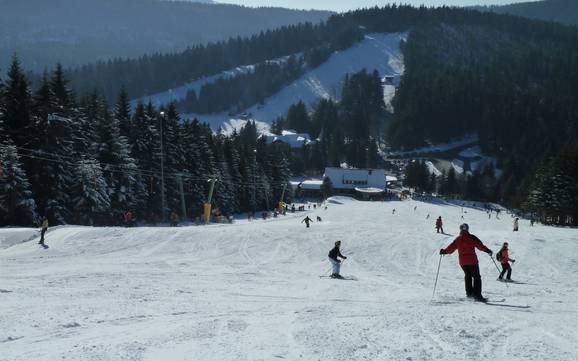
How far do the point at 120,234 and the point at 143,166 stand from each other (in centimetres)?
2525

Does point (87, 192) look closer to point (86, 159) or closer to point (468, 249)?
point (86, 159)

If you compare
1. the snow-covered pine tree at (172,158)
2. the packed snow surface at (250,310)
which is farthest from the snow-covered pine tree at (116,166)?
the packed snow surface at (250,310)

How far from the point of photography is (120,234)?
87.2 feet

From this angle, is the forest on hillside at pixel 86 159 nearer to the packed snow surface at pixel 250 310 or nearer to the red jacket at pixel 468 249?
Answer: the packed snow surface at pixel 250 310

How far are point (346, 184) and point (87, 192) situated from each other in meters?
99.1

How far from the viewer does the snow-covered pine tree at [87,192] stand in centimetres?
3934

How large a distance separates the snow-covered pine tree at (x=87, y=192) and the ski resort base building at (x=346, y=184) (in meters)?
89.6

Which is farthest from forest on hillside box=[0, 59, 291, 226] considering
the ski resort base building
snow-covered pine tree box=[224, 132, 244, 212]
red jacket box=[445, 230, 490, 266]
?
the ski resort base building

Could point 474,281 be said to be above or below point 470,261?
below

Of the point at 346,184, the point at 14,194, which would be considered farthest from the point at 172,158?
the point at 346,184

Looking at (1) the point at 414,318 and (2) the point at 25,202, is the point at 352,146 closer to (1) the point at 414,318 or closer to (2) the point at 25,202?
(2) the point at 25,202

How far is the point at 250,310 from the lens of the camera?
33.9ft

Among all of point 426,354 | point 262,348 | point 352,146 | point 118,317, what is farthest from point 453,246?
point 352,146

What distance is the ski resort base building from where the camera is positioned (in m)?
129
